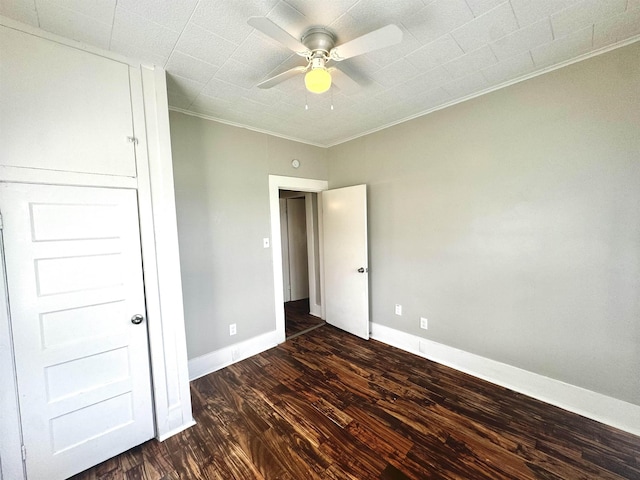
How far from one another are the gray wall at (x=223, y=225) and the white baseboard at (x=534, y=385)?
72.2 inches

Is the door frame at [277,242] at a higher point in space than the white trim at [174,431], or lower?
higher

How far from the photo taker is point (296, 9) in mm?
1327

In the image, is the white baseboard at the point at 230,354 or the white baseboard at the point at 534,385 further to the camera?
the white baseboard at the point at 230,354

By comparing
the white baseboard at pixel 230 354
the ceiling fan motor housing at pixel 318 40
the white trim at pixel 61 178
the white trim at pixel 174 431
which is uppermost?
the ceiling fan motor housing at pixel 318 40

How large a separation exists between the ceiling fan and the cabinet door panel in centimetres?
104

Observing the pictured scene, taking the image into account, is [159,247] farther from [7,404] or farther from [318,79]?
[318,79]

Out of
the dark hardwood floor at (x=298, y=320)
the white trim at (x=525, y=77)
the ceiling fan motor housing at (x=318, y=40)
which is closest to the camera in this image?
the ceiling fan motor housing at (x=318, y=40)

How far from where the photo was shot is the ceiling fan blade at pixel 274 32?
3.60 ft

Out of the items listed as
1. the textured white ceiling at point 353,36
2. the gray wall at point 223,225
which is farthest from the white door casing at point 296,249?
the textured white ceiling at point 353,36

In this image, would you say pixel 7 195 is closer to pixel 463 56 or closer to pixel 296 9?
pixel 296 9

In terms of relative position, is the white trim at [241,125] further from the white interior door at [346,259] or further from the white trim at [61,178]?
the white trim at [61,178]

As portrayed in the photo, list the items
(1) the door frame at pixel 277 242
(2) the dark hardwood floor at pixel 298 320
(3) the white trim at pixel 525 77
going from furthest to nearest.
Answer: (2) the dark hardwood floor at pixel 298 320 < (1) the door frame at pixel 277 242 < (3) the white trim at pixel 525 77

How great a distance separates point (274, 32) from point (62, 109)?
1340mm

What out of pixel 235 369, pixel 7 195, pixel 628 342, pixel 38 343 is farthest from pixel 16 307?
pixel 628 342
